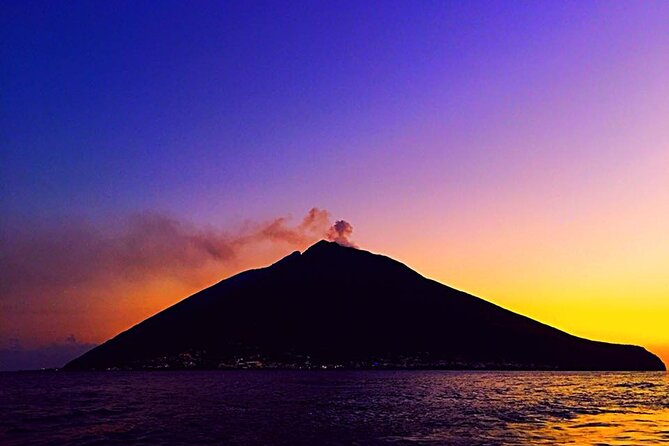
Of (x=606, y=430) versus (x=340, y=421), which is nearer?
(x=606, y=430)

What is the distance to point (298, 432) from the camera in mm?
50062

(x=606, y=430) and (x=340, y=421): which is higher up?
(x=340, y=421)

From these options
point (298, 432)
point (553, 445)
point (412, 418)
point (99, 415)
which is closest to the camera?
point (553, 445)

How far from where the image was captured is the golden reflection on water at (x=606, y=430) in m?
43.9

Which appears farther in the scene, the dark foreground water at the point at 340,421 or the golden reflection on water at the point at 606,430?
the dark foreground water at the point at 340,421

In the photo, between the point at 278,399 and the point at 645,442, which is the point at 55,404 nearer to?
the point at 278,399

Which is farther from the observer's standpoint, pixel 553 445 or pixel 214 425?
pixel 214 425

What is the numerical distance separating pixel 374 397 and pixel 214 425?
40124 millimetres

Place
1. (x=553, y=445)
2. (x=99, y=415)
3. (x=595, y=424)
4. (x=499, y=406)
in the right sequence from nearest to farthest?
1. (x=553, y=445)
2. (x=595, y=424)
3. (x=99, y=415)
4. (x=499, y=406)

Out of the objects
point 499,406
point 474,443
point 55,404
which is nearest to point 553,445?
point 474,443

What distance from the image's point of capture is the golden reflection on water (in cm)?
4394

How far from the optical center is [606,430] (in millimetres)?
50125

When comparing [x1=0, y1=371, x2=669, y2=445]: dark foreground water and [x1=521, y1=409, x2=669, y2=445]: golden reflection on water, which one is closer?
[x1=521, y1=409, x2=669, y2=445]: golden reflection on water

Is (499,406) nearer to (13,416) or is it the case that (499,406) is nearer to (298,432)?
(298,432)
